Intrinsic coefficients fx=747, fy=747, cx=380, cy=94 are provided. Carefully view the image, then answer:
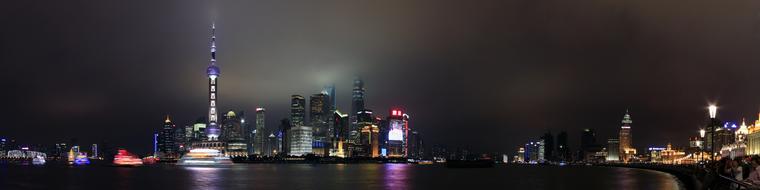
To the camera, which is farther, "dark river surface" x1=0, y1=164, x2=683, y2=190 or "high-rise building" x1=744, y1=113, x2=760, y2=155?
"high-rise building" x1=744, y1=113, x2=760, y2=155

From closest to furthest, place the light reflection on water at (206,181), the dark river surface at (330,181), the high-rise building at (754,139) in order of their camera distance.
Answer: the light reflection on water at (206,181)
the dark river surface at (330,181)
the high-rise building at (754,139)

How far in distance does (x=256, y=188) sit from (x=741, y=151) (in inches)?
5493

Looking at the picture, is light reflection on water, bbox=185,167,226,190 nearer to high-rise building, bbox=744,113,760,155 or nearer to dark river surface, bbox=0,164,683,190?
dark river surface, bbox=0,164,683,190

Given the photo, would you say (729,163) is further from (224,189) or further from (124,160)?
(124,160)

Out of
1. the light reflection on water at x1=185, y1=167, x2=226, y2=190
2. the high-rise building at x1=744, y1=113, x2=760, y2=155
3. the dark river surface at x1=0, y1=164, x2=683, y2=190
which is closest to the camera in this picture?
the light reflection on water at x1=185, y1=167, x2=226, y2=190

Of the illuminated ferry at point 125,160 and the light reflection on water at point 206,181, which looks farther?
the illuminated ferry at point 125,160

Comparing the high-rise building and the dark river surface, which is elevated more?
the high-rise building

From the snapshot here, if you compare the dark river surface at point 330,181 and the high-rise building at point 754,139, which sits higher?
the high-rise building at point 754,139

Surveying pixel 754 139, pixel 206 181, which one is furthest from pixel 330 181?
pixel 754 139

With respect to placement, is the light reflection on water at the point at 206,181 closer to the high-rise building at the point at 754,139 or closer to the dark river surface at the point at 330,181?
the dark river surface at the point at 330,181

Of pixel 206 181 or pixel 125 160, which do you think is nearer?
pixel 206 181

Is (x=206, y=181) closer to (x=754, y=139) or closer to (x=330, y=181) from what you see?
(x=330, y=181)

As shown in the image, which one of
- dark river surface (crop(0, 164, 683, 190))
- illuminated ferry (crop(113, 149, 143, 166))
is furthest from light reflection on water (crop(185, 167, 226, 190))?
illuminated ferry (crop(113, 149, 143, 166))

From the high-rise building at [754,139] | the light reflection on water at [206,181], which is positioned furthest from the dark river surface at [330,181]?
the high-rise building at [754,139]
